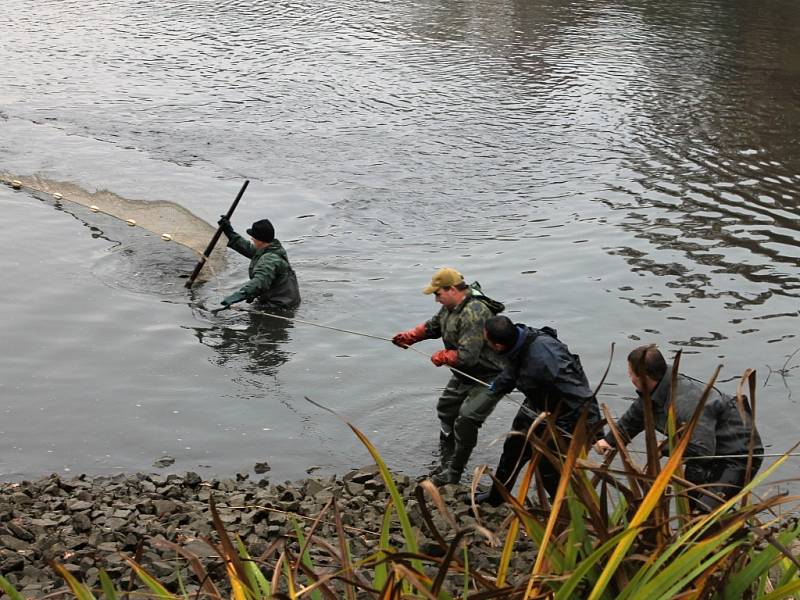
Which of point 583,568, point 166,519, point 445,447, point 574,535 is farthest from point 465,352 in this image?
point 583,568

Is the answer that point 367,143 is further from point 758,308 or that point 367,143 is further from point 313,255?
point 758,308

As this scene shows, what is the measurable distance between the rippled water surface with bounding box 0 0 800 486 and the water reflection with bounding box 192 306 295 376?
4 cm

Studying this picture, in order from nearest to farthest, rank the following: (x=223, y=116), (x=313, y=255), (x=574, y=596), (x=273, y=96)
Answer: (x=574, y=596), (x=313, y=255), (x=223, y=116), (x=273, y=96)

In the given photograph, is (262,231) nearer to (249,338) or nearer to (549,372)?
(249,338)

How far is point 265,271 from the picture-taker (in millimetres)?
11906

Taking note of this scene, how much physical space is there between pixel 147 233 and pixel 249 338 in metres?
3.40

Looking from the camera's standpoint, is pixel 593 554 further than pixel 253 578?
No

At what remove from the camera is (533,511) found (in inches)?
175

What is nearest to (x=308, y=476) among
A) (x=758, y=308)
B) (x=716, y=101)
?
(x=758, y=308)

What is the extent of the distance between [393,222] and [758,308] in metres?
5.29

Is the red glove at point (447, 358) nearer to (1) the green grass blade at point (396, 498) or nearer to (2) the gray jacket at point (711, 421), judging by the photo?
(2) the gray jacket at point (711, 421)

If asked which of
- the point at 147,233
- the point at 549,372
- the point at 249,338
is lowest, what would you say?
the point at 249,338

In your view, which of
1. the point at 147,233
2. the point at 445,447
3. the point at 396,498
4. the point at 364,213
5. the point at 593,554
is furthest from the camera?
the point at 364,213

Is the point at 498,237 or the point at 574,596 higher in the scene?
the point at 574,596
